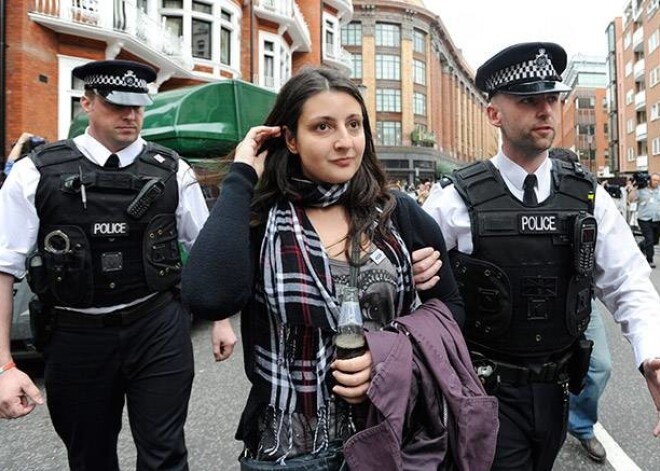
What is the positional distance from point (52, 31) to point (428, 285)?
48.7 feet

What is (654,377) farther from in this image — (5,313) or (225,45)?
(225,45)

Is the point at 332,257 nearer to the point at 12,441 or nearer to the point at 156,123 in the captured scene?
the point at 12,441

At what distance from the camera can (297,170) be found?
1.72 metres

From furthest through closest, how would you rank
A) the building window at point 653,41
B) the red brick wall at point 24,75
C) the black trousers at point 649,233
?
the building window at point 653,41 < the red brick wall at point 24,75 < the black trousers at point 649,233

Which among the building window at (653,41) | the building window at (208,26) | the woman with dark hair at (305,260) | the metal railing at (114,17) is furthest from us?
the building window at (653,41)

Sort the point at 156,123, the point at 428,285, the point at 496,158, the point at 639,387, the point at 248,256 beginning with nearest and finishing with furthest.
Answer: the point at 248,256, the point at 428,285, the point at 496,158, the point at 639,387, the point at 156,123

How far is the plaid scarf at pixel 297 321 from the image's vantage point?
58.4 inches

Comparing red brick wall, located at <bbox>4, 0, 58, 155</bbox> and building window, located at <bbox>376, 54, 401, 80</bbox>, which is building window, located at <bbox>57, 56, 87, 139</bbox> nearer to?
red brick wall, located at <bbox>4, 0, 58, 155</bbox>

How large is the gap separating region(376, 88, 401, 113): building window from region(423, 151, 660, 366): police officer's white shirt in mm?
53025

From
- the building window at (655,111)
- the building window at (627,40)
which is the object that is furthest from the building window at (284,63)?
the building window at (627,40)

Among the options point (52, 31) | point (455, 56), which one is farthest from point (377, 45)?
point (52, 31)

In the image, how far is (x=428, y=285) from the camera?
1634mm

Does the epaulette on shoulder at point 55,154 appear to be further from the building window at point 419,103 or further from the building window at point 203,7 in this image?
the building window at point 419,103

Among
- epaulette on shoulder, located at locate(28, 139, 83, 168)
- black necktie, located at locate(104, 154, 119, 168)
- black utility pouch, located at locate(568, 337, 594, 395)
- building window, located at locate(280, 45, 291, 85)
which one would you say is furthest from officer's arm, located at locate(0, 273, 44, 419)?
building window, located at locate(280, 45, 291, 85)
